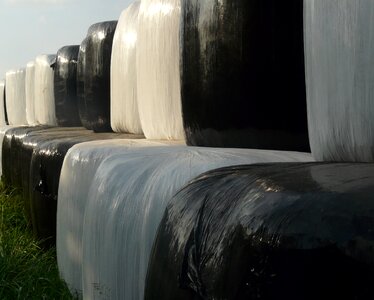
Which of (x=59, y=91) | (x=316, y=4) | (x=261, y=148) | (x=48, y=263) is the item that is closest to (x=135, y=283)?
(x=261, y=148)

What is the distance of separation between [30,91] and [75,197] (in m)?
3.42

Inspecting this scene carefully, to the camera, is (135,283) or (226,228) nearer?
(226,228)

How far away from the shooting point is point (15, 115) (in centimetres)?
624

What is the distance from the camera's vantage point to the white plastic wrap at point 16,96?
6.05 meters

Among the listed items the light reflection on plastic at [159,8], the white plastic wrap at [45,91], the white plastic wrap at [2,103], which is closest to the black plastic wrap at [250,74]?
the light reflection on plastic at [159,8]

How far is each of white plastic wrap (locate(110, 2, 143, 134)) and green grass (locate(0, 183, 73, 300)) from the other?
477mm

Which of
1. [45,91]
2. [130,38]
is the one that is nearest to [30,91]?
[45,91]

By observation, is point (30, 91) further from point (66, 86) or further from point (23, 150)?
point (23, 150)

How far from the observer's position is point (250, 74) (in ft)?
5.12

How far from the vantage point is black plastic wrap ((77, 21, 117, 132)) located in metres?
3.23

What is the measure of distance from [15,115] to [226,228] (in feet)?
18.2

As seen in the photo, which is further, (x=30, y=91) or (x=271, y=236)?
(x=30, y=91)

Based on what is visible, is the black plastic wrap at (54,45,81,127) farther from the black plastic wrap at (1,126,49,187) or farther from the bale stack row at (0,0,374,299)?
the bale stack row at (0,0,374,299)

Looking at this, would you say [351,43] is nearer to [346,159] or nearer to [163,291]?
[346,159]
